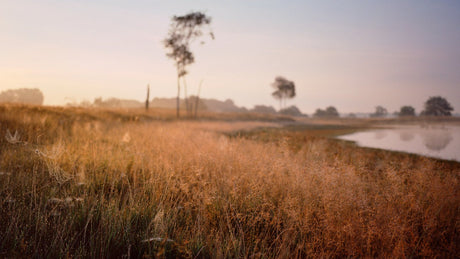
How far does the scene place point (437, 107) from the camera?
63.3 m

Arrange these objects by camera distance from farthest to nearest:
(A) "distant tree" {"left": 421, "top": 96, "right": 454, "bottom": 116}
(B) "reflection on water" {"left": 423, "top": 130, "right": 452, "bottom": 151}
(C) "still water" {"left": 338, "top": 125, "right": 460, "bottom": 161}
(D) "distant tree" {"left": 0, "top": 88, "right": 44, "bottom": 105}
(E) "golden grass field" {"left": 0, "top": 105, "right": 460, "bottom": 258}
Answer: (A) "distant tree" {"left": 421, "top": 96, "right": 454, "bottom": 116}, (D) "distant tree" {"left": 0, "top": 88, "right": 44, "bottom": 105}, (B) "reflection on water" {"left": 423, "top": 130, "right": 452, "bottom": 151}, (C) "still water" {"left": 338, "top": 125, "right": 460, "bottom": 161}, (E) "golden grass field" {"left": 0, "top": 105, "right": 460, "bottom": 258}

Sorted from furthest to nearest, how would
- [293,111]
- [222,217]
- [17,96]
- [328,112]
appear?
[293,111]
[328,112]
[17,96]
[222,217]

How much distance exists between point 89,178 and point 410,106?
314 feet

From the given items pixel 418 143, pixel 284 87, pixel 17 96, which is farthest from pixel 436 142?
pixel 284 87

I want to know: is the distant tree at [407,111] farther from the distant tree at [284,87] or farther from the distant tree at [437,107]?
the distant tree at [284,87]

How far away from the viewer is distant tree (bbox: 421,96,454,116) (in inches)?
2463

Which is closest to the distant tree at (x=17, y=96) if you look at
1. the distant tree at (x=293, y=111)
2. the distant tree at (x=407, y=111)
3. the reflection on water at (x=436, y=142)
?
the reflection on water at (x=436, y=142)

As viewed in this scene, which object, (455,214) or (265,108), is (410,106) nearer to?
(265,108)

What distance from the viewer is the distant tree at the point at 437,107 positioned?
205 ft

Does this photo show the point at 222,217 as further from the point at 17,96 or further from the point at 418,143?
the point at 17,96

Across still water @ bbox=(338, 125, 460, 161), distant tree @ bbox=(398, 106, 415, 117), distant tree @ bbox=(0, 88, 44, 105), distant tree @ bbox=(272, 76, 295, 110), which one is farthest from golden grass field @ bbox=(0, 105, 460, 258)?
distant tree @ bbox=(398, 106, 415, 117)

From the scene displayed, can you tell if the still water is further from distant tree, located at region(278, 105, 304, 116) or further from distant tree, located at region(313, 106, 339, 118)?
distant tree, located at region(313, 106, 339, 118)

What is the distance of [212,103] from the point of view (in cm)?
15725

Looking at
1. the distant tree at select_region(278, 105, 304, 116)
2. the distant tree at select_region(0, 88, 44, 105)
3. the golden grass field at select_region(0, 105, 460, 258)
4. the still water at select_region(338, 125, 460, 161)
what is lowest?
the golden grass field at select_region(0, 105, 460, 258)
